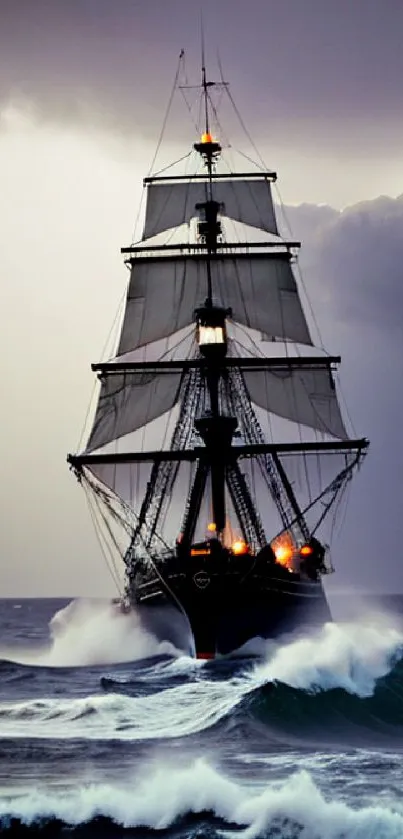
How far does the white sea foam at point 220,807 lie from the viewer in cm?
2634

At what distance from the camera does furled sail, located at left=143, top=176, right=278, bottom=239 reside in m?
84.9

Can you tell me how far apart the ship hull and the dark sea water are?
48.0 inches

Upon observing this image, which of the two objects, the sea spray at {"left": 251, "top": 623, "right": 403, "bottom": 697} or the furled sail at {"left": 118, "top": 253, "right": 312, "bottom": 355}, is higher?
the furled sail at {"left": 118, "top": 253, "right": 312, "bottom": 355}

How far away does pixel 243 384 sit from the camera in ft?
257

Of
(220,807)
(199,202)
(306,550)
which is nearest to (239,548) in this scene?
(306,550)

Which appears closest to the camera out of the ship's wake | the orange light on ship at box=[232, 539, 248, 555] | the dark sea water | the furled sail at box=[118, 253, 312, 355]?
the dark sea water

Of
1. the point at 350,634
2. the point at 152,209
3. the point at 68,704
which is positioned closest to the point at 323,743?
the point at 68,704

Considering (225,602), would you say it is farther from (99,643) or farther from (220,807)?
(220,807)

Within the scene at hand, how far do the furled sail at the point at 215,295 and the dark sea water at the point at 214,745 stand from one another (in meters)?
24.6

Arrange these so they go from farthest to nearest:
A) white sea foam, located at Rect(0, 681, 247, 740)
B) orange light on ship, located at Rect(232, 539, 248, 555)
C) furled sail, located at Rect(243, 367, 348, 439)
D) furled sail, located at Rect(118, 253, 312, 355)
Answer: furled sail, located at Rect(118, 253, 312, 355) < furled sail, located at Rect(243, 367, 348, 439) < orange light on ship, located at Rect(232, 539, 248, 555) < white sea foam, located at Rect(0, 681, 247, 740)

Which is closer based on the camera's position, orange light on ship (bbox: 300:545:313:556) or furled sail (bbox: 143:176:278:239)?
orange light on ship (bbox: 300:545:313:556)

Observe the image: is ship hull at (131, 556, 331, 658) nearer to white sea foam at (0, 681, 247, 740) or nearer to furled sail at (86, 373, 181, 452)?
white sea foam at (0, 681, 247, 740)

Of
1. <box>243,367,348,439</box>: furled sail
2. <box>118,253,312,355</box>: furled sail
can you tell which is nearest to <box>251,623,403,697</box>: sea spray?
<box>243,367,348,439</box>: furled sail

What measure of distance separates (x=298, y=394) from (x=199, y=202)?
564 inches
